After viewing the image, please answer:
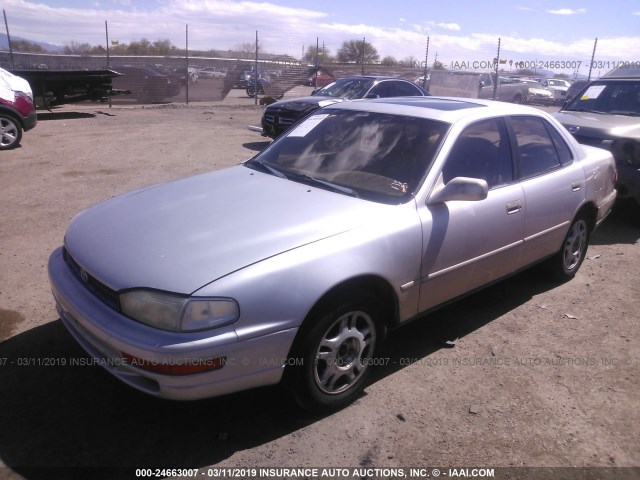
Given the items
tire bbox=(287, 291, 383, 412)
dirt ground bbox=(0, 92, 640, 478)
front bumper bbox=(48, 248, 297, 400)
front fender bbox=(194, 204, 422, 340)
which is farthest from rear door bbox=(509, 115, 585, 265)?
front bumper bbox=(48, 248, 297, 400)

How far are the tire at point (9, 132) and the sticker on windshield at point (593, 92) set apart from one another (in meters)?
9.85

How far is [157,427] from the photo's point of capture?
2.80 m

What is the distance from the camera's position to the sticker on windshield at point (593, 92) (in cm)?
797

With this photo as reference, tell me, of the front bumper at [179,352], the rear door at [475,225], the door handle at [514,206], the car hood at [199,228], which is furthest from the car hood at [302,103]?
the front bumper at [179,352]

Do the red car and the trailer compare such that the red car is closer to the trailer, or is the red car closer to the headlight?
the trailer

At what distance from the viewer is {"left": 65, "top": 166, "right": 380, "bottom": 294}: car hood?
8.33 feet

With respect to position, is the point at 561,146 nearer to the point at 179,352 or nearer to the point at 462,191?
the point at 462,191

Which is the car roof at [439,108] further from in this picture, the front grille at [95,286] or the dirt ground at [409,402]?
the front grille at [95,286]

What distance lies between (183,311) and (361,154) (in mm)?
1794

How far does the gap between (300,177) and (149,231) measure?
1.16 metres

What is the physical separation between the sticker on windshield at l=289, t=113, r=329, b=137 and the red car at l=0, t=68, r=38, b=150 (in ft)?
25.5

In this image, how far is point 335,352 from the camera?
2855mm

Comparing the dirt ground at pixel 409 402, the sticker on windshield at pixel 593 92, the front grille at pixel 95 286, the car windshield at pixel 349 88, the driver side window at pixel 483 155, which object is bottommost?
the dirt ground at pixel 409 402

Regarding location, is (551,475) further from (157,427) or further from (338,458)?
(157,427)
